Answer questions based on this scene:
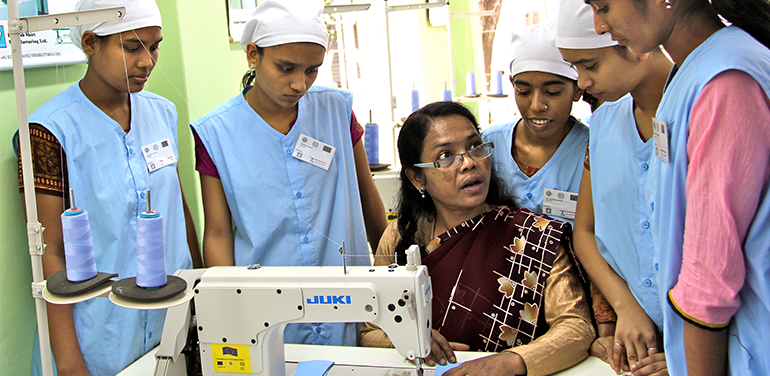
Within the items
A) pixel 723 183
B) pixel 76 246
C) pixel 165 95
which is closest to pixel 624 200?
pixel 723 183

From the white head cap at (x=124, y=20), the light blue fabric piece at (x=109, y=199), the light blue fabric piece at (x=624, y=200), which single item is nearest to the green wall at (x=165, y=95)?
the light blue fabric piece at (x=109, y=199)

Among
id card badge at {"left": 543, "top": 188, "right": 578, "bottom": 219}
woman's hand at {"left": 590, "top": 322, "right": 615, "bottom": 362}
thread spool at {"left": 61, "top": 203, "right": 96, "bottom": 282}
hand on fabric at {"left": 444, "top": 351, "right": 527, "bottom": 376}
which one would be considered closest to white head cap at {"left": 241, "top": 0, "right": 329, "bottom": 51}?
thread spool at {"left": 61, "top": 203, "right": 96, "bottom": 282}

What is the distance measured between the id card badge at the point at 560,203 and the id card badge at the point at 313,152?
0.71m

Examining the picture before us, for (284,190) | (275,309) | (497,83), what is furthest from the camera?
(497,83)

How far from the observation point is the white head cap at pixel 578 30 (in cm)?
150

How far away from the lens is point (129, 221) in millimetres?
1645

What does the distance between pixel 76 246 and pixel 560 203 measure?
53.8 inches

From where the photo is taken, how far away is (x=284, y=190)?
5.73ft

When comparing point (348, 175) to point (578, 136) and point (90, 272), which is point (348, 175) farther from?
point (90, 272)

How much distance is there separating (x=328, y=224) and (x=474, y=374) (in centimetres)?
69

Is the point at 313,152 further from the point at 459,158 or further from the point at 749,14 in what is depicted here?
the point at 749,14

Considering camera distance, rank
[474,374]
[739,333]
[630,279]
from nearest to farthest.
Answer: [739,333] < [474,374] < [630,279]

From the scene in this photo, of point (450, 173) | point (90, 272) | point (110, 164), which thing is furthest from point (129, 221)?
point (450, 173)

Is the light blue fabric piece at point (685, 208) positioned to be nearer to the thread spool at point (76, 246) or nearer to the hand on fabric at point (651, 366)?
the hand on fabric at point (651, 366)
